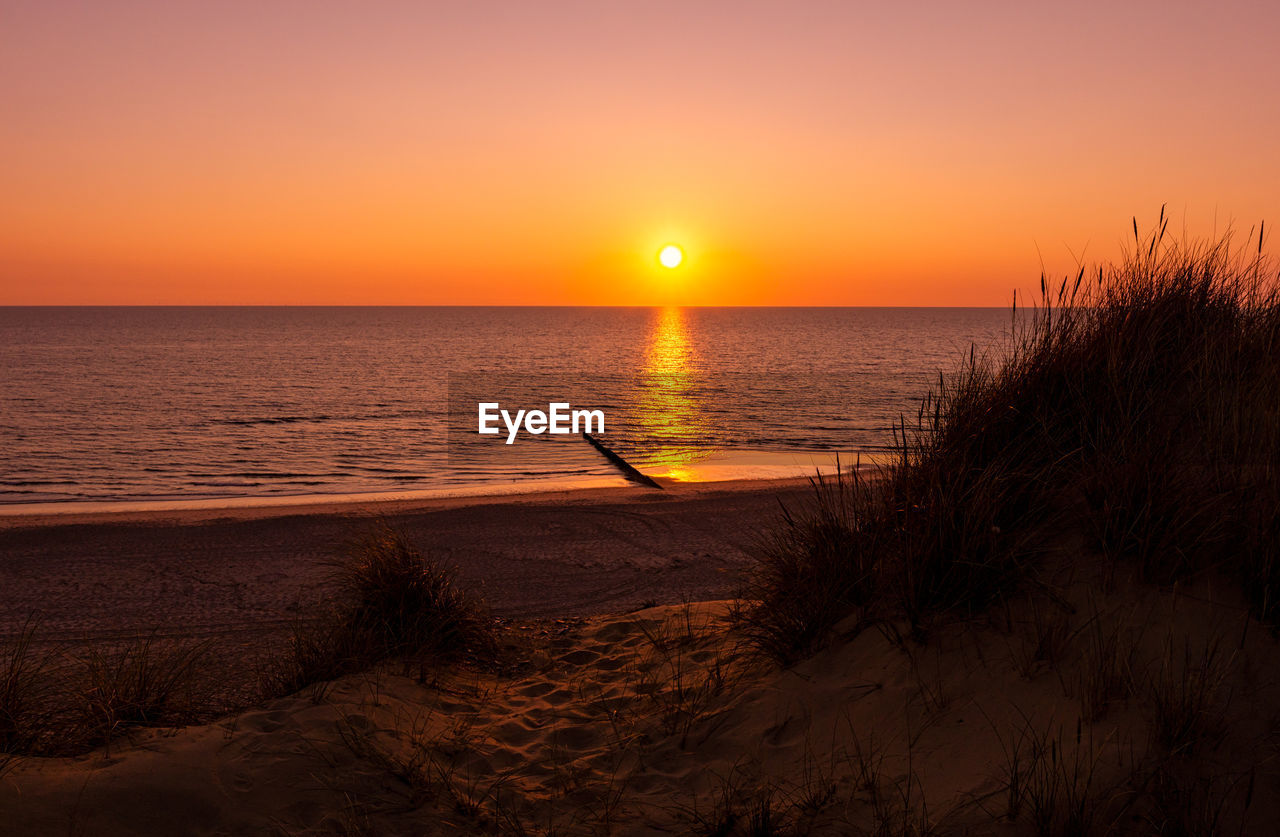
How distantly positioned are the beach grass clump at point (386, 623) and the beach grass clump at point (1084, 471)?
232 centimetres

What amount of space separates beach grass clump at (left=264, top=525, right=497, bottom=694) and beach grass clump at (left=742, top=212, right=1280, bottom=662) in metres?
2.32

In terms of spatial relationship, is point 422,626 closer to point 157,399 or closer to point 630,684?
point 630,684

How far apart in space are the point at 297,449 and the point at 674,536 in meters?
18.0

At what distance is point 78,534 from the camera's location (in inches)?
472

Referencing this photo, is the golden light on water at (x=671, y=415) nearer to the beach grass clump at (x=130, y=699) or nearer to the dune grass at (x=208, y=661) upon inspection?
the dune grass at (x=208, y=661)

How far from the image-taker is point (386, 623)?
5.74 meters

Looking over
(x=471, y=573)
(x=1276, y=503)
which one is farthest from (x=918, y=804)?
(x=471, y=573)

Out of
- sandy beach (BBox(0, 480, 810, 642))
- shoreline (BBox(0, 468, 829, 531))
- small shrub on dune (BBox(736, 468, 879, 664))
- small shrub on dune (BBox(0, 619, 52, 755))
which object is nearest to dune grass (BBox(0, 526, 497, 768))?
small shrub on dune (BBox(0, 619, 52, 755))

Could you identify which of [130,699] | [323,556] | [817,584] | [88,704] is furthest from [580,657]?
[323,556]

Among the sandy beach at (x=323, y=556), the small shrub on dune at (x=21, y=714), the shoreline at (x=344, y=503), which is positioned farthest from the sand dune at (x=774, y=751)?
the shoreline at (x=344, y=503)

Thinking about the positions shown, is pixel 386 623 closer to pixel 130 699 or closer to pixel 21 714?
pixel 130 699

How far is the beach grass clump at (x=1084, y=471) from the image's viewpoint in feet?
13.1

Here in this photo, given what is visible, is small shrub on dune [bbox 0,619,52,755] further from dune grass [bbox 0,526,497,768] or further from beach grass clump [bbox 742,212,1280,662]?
beach grass clump [bbox 742,212,1280,662]

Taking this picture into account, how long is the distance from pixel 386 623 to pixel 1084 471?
4.92 m
